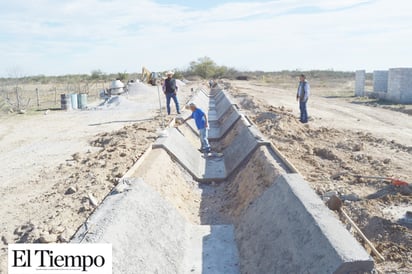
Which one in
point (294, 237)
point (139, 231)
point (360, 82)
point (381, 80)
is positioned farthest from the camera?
point (360, 82)

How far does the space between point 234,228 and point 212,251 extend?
2.52 feet

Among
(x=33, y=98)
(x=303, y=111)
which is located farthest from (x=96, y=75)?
(x=303, y=111)

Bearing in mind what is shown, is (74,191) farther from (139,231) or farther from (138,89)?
(138,89)

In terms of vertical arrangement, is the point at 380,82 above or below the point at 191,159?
above

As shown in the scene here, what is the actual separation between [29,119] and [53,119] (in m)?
1.15

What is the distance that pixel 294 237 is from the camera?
489 cm

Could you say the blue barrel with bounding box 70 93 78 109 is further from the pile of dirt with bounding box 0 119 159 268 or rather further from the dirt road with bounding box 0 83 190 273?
the pile of dirt with bounding box 0 119 159 268

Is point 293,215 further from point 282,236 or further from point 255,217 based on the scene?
point 255,217

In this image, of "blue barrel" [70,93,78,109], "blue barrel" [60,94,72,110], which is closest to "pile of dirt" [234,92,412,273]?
"blue barrel" [60,94,72,110]

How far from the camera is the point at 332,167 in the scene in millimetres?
9469

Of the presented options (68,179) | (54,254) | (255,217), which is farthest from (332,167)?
(54,254)

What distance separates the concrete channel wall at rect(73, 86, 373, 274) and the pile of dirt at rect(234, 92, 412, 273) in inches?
33.1

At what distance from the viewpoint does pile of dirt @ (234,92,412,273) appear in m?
5.74

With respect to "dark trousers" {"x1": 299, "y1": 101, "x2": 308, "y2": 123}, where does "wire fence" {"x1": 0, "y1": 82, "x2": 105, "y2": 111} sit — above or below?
below
